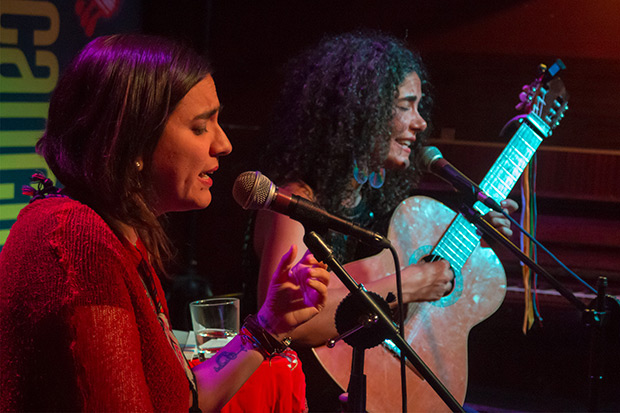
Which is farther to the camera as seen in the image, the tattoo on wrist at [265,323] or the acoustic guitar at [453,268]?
the acoustic guitar at [453,268]

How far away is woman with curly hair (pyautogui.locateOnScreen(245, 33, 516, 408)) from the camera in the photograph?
250 cm

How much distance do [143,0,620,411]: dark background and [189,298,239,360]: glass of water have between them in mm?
1671

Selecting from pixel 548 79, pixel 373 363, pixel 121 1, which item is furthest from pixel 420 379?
pixel 121 1

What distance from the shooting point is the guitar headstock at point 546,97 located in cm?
270

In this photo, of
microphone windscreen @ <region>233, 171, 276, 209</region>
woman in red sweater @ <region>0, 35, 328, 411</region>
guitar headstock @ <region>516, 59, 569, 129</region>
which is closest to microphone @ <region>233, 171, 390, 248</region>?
microphone windscreen @ <region>233, 171, 276, 209</region>

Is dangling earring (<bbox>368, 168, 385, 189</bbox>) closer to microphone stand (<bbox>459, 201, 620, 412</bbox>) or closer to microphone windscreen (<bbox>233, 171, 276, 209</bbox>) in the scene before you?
microphone stand (<bbox>459, 201, 620, 412</bbox>)

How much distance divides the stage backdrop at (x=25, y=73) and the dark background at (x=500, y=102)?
0.80 metres

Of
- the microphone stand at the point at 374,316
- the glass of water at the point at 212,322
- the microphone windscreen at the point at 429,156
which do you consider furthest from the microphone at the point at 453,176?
the glass of water at the point at 212,322

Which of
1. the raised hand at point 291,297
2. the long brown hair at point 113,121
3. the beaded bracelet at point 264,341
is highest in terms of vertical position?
the long brown hair at point 113,121

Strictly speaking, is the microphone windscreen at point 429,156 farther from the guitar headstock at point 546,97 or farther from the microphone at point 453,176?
the guitar headstock at point 546,97

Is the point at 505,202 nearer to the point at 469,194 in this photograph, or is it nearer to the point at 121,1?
the point at 469,194

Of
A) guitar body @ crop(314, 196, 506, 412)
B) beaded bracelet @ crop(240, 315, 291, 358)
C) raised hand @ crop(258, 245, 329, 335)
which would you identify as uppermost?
raised hand @ crop(258, 245, 329, 335)

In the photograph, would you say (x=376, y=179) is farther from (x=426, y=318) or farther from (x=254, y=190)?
(x=254, y=190)

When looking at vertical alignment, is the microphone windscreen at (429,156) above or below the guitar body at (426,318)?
above
